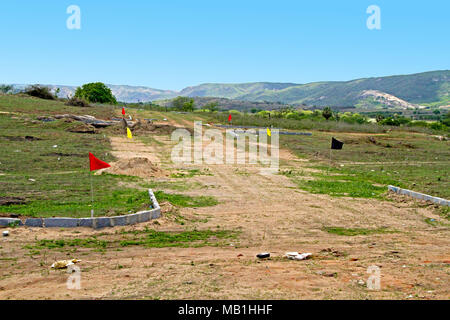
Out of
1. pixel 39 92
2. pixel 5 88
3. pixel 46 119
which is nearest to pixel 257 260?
pixel 46 119

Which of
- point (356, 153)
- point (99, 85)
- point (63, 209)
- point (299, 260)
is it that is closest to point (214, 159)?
point (356, 153)

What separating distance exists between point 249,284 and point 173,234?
4.56 m

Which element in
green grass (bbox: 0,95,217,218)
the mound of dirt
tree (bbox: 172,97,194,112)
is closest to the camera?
green grass (bbox: 0,95,217,218)

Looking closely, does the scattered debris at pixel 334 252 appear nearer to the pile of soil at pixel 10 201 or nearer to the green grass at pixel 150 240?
the green grass at pixel 150 240

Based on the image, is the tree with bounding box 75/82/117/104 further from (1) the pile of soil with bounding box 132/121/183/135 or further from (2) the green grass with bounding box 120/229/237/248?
(2) the green grass with bounding box 120/229/237/248

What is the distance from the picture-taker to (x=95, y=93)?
9969 cm

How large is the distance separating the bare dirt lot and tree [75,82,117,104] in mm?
87865

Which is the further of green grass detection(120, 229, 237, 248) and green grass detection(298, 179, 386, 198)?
green grass detection(298, 179, 386, 198)

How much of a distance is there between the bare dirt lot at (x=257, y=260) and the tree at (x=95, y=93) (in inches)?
3459

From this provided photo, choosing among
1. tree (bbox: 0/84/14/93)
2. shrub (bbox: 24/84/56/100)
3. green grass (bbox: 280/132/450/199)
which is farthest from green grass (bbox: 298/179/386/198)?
tree (bbox: 0/84/14/93)

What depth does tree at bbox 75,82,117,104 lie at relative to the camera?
9862cm

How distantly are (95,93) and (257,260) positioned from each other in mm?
95453
